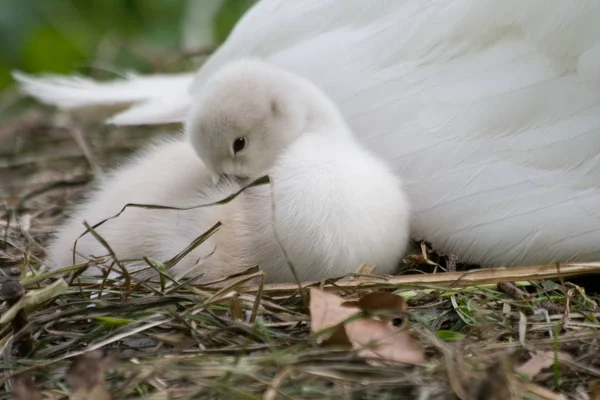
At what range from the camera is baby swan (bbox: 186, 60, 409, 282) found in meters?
1.79

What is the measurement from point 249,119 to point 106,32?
3304mm

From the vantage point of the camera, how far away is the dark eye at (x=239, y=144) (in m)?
1.90

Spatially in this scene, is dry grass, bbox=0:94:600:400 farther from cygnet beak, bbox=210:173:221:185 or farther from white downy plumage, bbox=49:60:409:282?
cygnet beak, bbox=210:173:221:185

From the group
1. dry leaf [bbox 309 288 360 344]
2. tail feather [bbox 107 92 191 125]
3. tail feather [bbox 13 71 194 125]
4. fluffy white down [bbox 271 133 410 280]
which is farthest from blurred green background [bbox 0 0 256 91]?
dry leaf [bbox 309 288 360 344]

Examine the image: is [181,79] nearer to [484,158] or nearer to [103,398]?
[484,158]

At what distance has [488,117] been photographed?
196 centimetres

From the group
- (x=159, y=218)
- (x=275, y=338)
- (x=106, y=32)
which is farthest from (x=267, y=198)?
(x=106, y=32)

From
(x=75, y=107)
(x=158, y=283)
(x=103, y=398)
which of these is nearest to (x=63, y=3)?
(x=75, y=107)

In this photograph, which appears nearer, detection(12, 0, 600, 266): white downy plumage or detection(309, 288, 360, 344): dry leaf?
detection(309, 288, 360, 344): dry leaf

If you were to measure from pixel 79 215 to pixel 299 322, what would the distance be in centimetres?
70

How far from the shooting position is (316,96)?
2.01 metres

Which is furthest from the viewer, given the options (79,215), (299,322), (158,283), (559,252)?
(79,215)

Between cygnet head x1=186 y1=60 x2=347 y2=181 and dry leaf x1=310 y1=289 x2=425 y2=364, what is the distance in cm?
39

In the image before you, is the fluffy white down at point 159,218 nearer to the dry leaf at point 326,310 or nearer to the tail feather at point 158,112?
the dry leaf at point 326,310
